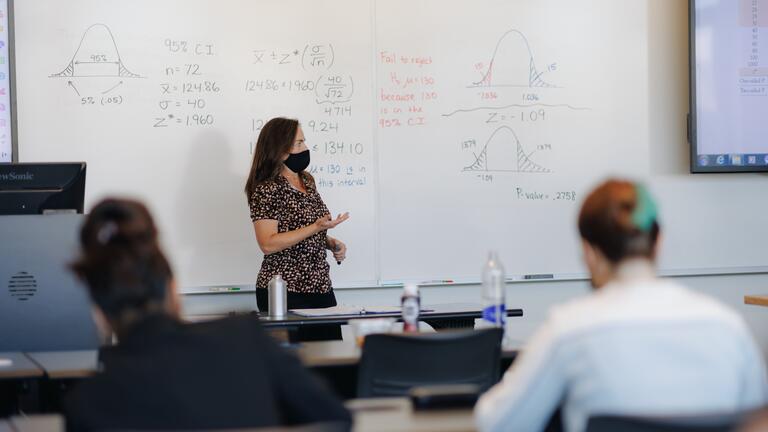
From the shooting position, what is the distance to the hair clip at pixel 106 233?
5.74 feet

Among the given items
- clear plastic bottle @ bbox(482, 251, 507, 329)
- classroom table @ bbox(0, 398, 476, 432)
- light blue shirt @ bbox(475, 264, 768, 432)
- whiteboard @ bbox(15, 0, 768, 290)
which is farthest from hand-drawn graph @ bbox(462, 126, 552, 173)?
light blue shirt @ bbox(475, 264, 768, 432)

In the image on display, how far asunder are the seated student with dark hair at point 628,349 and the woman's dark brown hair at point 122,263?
2.26 feet

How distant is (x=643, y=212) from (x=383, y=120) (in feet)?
11.3

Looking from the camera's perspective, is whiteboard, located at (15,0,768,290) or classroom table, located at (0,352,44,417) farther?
whiteboard, located at (15,0,768,290)

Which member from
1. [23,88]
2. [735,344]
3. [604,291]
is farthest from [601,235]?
[23,88]

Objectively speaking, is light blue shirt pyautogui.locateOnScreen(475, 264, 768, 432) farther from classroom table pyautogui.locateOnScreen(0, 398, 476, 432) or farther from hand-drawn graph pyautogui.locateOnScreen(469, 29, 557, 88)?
hand-drawn graph pyautogui.locateOnScreen(469, 29, 557, 88)

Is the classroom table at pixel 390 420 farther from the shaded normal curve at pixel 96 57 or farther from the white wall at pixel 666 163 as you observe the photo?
the white wall at pixel 666 163

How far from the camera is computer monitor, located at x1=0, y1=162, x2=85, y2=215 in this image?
3387 mm

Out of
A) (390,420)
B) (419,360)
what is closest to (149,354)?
(390,420)

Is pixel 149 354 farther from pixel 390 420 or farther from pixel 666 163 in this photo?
pixel 666 163

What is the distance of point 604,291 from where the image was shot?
1874mm

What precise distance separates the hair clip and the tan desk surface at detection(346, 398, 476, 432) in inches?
24.2

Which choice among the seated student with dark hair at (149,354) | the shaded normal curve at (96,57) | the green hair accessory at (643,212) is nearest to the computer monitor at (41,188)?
the shaded normal curve at (96,57)

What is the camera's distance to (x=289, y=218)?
14.8 ft
